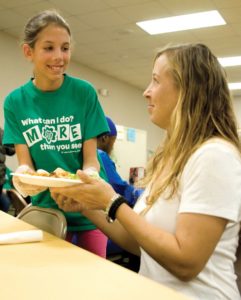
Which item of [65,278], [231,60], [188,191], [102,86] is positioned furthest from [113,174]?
[102,86]

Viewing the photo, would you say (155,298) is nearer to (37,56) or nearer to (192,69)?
(192,69)

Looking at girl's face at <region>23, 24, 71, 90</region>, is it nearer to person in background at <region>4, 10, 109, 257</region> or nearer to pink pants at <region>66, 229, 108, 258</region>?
person in background at <region>4, 10, 109, 257</region>

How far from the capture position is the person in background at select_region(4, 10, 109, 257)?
5.02ft

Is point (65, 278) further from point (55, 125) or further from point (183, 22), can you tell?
point (183, 22)

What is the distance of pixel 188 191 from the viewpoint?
936 mm

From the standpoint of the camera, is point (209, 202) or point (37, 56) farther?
point (37, 56)

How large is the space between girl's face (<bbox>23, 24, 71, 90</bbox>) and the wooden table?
80 cm

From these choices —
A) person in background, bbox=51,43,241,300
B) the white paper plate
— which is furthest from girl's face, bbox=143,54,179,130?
the white paper plate

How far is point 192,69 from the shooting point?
1.09m

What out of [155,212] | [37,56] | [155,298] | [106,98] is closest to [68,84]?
[37,56]

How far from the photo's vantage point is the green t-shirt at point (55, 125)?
5.01 ft

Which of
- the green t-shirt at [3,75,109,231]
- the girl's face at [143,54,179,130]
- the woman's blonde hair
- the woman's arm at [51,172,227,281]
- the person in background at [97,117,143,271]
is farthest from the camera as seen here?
the person in background at [97,117,143,271]

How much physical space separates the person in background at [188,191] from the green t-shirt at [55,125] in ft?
1.15

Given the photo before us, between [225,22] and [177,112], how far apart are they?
14.3ft
